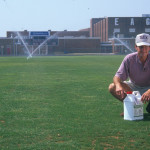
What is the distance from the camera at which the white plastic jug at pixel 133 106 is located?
18.8 feet

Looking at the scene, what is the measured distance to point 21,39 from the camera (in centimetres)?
8556

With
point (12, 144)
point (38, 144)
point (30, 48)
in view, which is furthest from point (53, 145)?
point (30, 48)

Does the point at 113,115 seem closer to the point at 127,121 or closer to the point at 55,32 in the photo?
the point at 127,121

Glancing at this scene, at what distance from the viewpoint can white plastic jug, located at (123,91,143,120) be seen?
573 centimetres

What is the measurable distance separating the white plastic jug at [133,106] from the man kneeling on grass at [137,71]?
11cm

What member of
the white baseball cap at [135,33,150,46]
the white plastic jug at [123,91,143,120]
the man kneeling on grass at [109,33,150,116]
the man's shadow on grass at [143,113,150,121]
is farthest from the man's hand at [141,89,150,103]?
the white baseball cap at [135,33,150,46]

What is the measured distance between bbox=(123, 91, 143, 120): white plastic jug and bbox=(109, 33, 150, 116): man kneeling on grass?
0.36ft

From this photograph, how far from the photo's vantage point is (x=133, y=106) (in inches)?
227

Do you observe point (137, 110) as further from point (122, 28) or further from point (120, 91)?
point (122, 28)

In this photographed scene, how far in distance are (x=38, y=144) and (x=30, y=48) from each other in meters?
82.4

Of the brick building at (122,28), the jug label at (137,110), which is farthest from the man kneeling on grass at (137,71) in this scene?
the brick building at (122,28)

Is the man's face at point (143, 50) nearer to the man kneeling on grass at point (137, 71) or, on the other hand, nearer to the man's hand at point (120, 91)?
the man kneeling on grass at point (137, 71)

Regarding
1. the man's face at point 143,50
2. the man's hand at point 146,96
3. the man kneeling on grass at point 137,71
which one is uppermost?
the man's face at point 143,50

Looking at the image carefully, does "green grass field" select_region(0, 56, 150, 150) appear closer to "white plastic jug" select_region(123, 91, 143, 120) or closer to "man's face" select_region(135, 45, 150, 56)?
"white plastic jug" select_region(123, 91, 143, 120)
